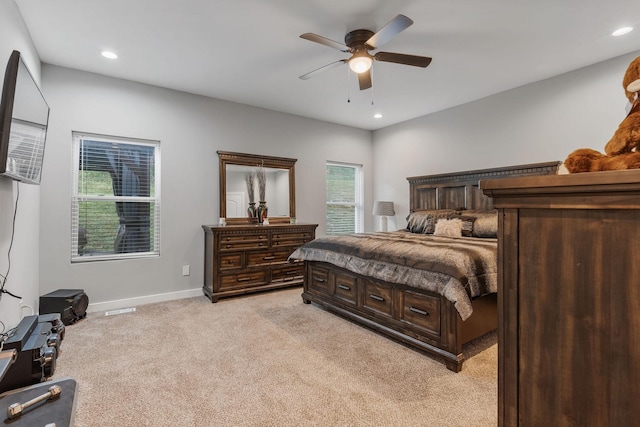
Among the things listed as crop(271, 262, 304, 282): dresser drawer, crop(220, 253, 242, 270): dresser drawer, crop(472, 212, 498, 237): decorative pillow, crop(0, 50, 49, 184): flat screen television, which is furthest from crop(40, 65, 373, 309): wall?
crop(472, 212, 498, 237): decorative pillow

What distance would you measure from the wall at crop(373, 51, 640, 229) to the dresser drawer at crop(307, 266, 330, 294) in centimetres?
245

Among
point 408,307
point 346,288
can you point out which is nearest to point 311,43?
point 346,288

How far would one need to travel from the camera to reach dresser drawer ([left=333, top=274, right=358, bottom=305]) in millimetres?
2971

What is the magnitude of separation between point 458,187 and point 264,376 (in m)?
3.73

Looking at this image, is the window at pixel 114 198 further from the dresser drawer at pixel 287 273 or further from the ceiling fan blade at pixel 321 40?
the ceiling fan blade at pixel 321 40

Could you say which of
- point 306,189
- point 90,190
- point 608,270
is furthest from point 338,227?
point 608,270

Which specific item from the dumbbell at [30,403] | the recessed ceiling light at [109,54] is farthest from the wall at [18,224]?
the dumbbell at [30,403]

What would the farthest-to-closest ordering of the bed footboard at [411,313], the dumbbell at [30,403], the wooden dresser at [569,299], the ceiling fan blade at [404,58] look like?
the ceiling fan blade at [404,58]
the bed footboard at [411,313]
the dumbbell at [30,403]
the wooden dresser at [569,299]

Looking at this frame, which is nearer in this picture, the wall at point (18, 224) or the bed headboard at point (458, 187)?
the wall at point (18, 224)

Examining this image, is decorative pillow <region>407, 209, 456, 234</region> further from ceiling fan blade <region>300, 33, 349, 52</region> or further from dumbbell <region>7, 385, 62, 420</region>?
dumbbell <region>7, 385, 62, 420</region>

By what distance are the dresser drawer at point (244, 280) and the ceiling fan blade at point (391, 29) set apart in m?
2.97

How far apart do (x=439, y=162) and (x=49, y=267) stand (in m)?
5.19

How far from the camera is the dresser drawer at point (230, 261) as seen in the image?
12.5 ft

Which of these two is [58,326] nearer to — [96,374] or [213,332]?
[96,374]
